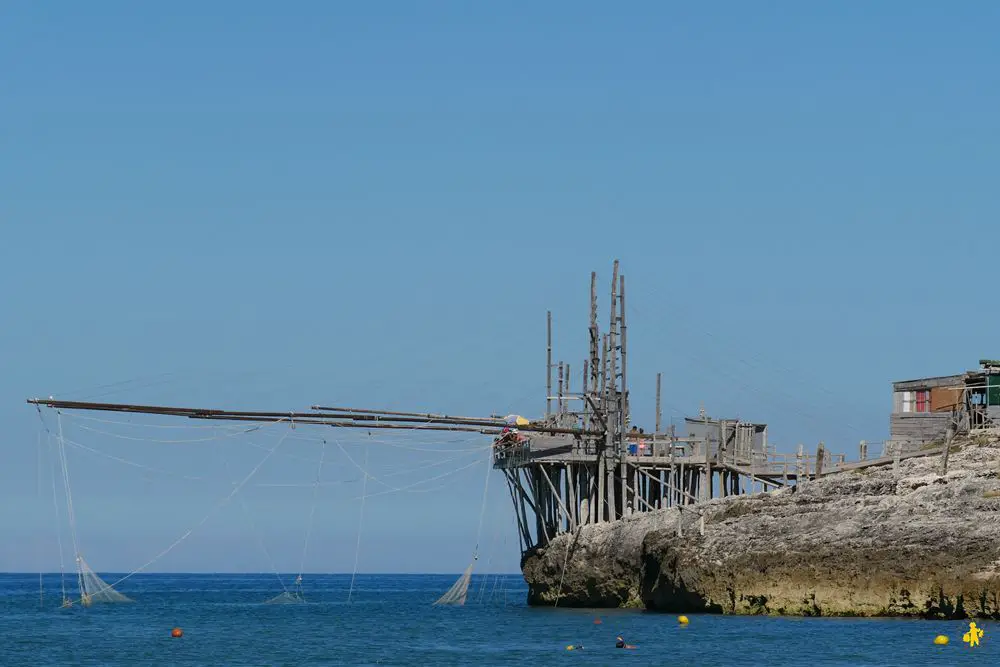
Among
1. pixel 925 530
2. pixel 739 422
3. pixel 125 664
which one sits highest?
pixel 739 422

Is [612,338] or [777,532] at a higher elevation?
[612,338]

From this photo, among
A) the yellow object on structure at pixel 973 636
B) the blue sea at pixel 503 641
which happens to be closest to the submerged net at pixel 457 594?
the blue sea at pixel 503 641

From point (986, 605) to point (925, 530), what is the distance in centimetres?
359

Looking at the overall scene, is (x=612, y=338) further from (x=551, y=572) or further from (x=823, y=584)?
(x=823, y=584)

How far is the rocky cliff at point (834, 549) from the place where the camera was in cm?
5859

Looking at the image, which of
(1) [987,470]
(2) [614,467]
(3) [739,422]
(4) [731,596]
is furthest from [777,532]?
(3) [739,422]

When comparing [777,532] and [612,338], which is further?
[612,338]

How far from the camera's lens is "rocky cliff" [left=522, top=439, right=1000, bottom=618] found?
58594 millimetres

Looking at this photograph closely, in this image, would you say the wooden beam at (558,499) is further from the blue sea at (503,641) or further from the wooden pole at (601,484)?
the blue sea at (503,641)

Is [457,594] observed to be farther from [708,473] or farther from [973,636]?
[973,636]

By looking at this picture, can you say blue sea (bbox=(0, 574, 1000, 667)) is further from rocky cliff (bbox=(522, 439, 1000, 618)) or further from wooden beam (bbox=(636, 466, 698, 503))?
wooden beam (bbox=(636, 466, 698, 503))

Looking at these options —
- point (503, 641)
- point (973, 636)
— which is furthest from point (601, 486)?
point (973, 636)

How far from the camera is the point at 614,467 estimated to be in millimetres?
78438

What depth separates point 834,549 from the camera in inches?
2416
